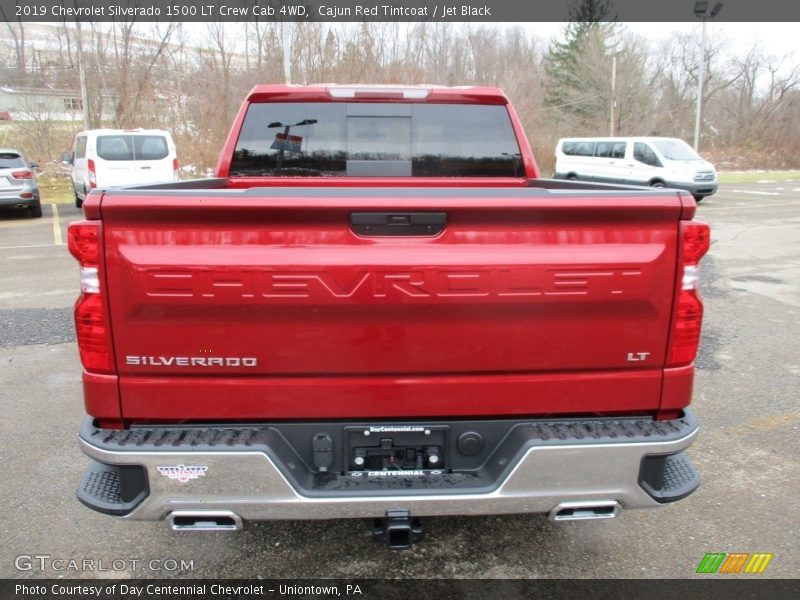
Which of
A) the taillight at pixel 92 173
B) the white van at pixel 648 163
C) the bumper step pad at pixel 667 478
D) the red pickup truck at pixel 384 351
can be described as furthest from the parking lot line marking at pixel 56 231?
the white van at pixel 648 163

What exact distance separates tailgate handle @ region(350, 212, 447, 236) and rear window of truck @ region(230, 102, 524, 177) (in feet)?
6.17

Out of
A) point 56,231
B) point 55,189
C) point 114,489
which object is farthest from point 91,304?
point 55,189

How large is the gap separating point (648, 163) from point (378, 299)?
2161 cm

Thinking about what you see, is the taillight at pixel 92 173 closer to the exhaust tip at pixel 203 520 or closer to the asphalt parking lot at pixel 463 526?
the asphalt parking lot at pixel 463 526

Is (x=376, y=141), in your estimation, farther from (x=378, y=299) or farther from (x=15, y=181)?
(x=15, y=181)

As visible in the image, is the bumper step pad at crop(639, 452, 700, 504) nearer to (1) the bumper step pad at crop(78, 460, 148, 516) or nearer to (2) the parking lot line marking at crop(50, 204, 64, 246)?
(1) the bumper step pad at crop(78, 460, 148, 516)

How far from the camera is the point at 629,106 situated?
50281 mm

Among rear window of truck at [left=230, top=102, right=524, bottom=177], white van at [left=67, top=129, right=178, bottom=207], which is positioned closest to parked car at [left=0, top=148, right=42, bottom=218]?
white van at [left=67, top=129, right=178, bottom=207]

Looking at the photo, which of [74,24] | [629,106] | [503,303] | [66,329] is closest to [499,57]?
[629,106]

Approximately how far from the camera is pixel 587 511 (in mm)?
2307

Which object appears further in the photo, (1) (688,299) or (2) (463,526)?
(2) (463,526)

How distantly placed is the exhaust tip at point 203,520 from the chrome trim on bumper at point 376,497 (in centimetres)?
2

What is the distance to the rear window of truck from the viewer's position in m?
3.90

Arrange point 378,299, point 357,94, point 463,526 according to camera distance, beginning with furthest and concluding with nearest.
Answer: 1. point 357,94
2. point 463,526
3. point 378,299
